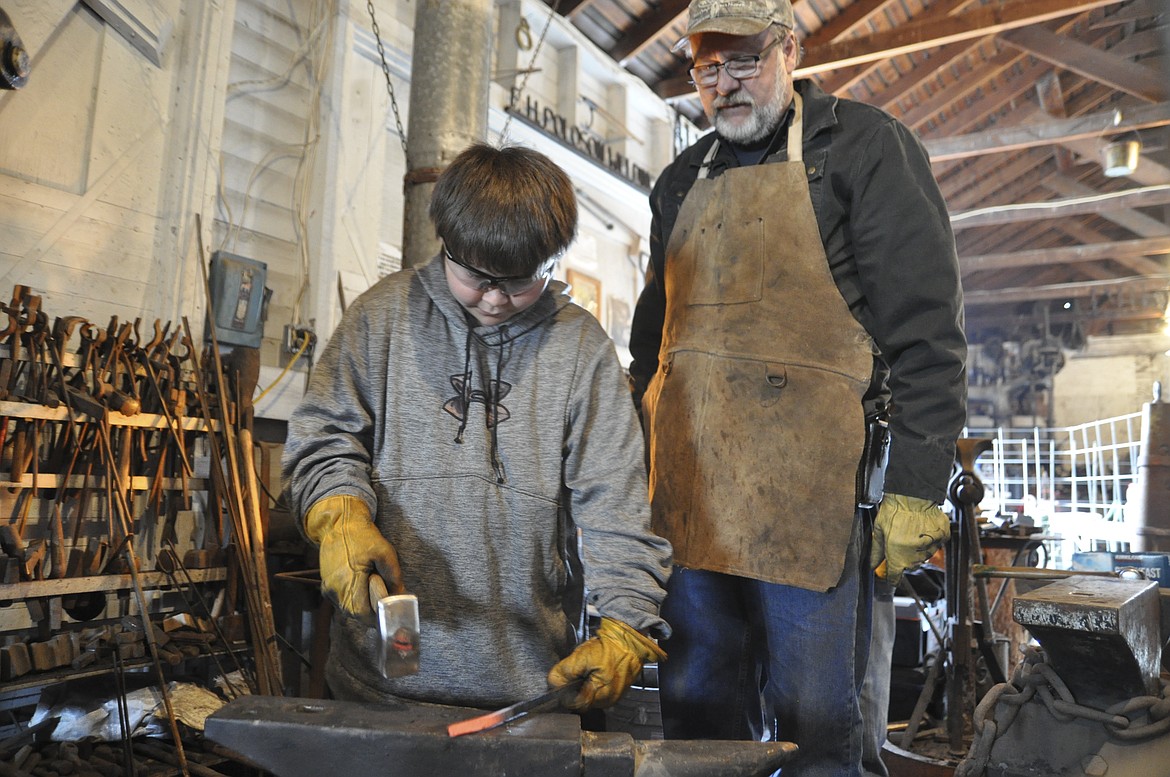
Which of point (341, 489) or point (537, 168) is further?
point (537, 168)

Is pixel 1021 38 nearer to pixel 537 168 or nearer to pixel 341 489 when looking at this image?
pixel 537 168

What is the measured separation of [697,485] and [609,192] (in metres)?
5.88

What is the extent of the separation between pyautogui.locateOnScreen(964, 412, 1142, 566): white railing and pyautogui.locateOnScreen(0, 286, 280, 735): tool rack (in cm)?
310

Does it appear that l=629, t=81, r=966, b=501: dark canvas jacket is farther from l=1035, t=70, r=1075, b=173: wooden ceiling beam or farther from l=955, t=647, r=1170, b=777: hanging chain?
l=1035, t=70, r=1075, b=173: wooden ceiling beam

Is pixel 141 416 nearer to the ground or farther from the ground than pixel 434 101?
nearer to the ground

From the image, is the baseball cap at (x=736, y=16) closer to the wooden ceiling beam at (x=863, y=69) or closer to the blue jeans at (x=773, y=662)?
the blue jeans at (x=773, y=662)

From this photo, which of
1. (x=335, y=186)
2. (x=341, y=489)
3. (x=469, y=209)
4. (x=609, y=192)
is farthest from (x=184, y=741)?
(x=609, y=192)

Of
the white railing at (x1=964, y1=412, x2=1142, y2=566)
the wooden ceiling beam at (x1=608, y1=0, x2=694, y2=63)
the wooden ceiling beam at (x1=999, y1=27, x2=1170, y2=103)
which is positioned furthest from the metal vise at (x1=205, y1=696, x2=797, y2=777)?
the wooden ceiling beam at (x1=999, y1=27, x2=1170, y2=103)

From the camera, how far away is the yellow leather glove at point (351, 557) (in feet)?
4.48

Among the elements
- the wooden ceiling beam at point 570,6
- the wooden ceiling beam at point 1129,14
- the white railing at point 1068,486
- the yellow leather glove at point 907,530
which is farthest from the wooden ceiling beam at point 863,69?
the yellow leather glove at point 907,530

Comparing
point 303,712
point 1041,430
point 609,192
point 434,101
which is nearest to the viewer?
point 303,712

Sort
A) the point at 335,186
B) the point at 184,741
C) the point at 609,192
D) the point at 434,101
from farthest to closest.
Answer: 1. the point at 609,192
2. the point at 335,186
3. the point at 434,101
4. the point at 184,741

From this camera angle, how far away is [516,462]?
1596 millimetres

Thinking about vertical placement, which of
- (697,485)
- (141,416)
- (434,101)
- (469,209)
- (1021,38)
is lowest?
(697,485)
